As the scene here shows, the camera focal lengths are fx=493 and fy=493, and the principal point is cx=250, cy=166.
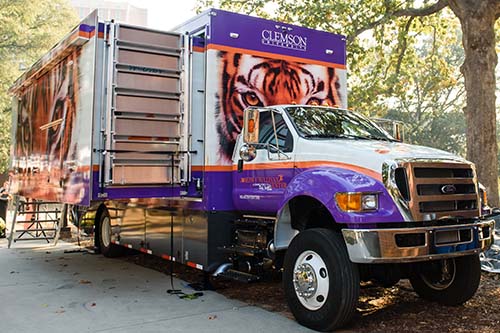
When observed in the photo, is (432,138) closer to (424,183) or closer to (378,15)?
(378,15)

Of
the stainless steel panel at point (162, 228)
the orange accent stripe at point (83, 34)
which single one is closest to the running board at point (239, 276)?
the stainless steel panel at point (162, 228)

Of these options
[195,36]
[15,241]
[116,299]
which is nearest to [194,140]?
[195,36]

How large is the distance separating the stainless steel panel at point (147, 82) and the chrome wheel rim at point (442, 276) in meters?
4.29

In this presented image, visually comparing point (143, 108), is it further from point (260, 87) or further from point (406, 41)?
point (406, 41)

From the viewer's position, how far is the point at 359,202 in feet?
16.4

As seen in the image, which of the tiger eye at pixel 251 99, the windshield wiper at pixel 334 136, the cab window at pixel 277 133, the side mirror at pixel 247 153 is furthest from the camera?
the tiger eye at pixel 251 99

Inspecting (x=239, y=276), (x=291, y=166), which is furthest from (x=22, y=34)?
(x=291, y=166)

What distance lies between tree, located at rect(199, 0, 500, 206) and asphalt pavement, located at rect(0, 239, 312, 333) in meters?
7.97

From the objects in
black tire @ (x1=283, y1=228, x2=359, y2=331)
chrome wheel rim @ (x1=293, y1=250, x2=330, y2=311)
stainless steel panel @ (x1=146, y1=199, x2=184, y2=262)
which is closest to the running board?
black tire @ (x1=283, y1=228, x2=359, y2=331)

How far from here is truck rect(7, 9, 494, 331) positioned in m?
5.10

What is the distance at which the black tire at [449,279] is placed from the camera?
19.8ft

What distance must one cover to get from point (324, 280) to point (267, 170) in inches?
68.2

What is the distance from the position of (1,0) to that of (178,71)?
897 inches

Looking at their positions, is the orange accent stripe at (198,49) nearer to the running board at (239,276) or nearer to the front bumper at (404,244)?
the running board at (239,276)
